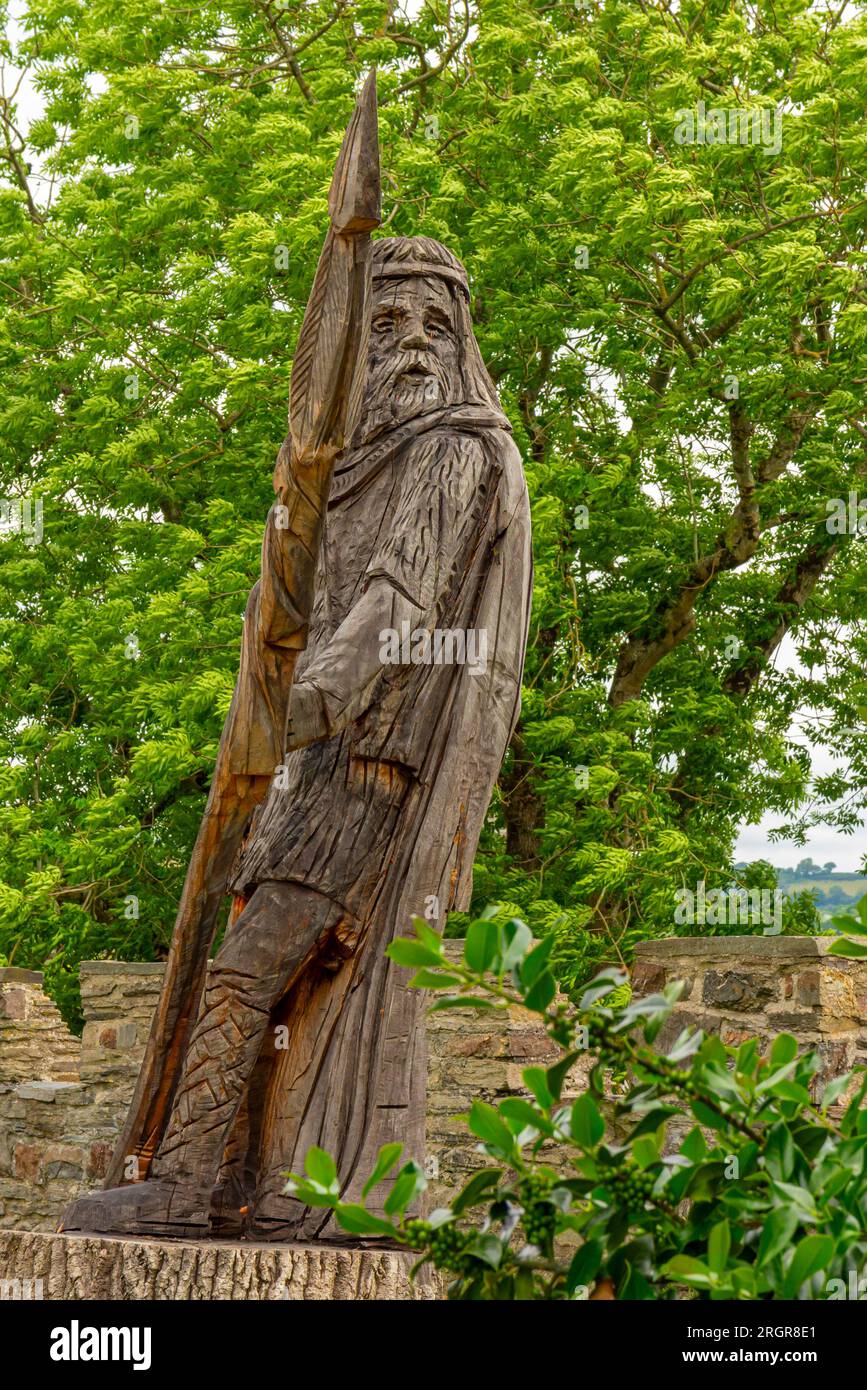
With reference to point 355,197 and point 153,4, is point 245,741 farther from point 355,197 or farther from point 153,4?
point 153,4

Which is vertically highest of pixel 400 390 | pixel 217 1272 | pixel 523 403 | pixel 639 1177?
pixel 523 403

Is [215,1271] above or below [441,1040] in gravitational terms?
below

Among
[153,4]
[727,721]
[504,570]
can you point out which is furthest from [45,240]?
[504,570]

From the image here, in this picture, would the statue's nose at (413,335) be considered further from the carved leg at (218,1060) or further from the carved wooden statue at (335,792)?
the carved leg at (218,1060)

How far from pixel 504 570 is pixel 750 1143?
7.44ft

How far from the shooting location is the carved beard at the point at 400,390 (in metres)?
3.68
